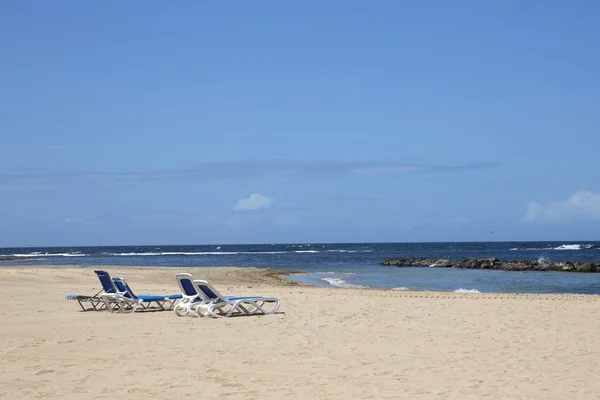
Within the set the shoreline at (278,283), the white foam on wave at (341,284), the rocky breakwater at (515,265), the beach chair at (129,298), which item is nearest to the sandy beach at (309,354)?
the beach chair at (129,298)

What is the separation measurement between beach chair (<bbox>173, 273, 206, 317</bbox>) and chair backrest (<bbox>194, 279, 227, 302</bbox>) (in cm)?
8

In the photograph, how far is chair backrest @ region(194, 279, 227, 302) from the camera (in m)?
14.0

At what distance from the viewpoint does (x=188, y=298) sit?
46.6 feet

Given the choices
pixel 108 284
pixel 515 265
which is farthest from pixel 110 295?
pixel 515 265

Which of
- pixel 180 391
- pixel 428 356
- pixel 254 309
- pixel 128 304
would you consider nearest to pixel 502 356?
pixel 428 356

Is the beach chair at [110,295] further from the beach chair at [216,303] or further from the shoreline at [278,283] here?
the shoreline at [278,283]

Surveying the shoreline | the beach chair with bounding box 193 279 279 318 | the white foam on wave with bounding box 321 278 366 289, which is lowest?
the white foam on wave with bounding box 321 278 366 289

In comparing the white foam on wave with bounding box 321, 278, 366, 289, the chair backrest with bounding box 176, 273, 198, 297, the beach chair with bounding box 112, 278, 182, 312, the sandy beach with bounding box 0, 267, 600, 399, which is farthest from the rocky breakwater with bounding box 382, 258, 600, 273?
the chair backrest with bounding box 176, 273, 198, 297

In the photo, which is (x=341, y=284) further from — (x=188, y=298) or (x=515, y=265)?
(x=515, y=265)

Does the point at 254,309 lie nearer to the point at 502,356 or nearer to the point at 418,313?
the point at 418,313

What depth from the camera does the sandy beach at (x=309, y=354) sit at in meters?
7.38

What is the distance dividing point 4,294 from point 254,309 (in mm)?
7377

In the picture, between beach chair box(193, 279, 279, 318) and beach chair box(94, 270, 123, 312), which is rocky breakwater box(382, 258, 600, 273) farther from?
beach chair box(94, 270, 123, 312)

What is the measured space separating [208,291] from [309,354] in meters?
4.91
